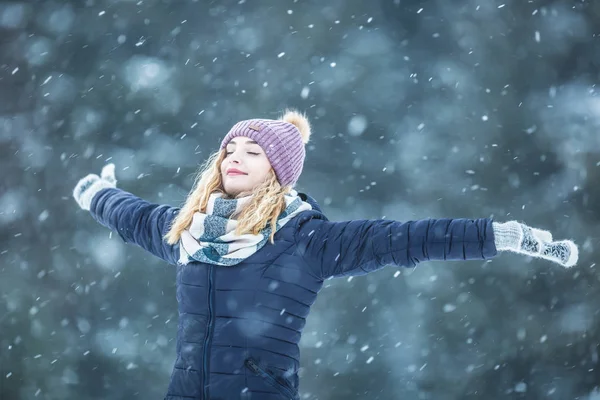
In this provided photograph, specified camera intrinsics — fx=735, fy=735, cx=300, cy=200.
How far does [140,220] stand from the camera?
81.7 inches

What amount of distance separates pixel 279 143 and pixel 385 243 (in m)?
0.48

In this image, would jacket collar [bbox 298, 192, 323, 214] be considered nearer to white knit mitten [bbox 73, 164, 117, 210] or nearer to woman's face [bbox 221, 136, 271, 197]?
woman's face [bbox 221, 136, 271, 197]

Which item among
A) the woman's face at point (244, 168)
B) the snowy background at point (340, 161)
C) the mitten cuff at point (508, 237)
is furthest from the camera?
the snowy background at point (340, 161)

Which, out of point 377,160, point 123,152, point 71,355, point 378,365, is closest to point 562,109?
point 377,160

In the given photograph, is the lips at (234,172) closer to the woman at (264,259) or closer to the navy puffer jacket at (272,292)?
the woman at (264,259)

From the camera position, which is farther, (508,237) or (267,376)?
(267,376)

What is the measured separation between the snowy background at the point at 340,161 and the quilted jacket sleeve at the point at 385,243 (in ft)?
11.8

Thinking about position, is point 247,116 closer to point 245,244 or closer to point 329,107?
point 329,107

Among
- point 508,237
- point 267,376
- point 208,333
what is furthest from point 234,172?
point 508,237

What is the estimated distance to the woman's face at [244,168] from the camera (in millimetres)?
1969

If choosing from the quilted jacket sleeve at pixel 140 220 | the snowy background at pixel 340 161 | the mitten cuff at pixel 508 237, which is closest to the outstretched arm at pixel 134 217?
the quilted jacket sleeve at pixel 140 220

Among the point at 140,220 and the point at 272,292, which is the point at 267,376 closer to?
the point at 272,292

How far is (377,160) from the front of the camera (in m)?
5.68

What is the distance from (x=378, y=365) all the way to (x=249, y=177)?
4.03m
